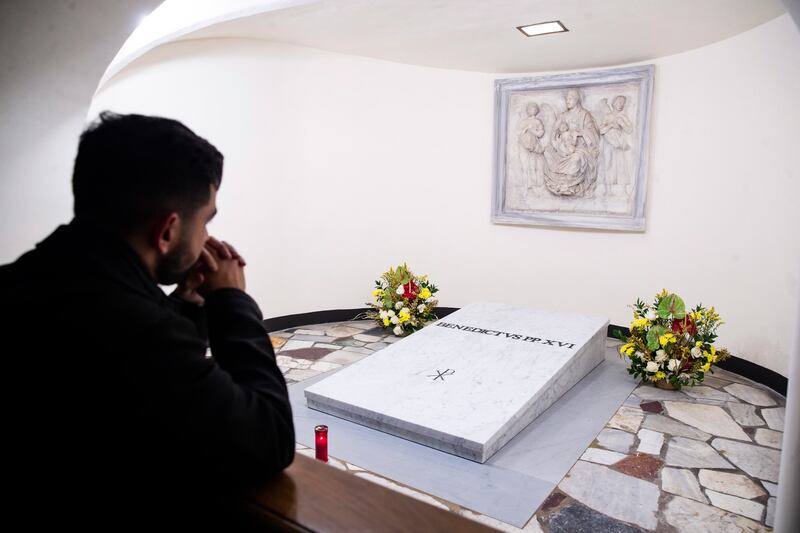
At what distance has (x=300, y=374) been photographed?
201 inches

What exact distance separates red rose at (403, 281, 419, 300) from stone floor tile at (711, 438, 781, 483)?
3433 millimetres

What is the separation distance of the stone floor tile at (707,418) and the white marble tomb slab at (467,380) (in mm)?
822

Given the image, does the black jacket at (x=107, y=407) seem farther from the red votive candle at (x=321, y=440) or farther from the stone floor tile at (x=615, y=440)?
the stone floor tile at (x=615, y=440)

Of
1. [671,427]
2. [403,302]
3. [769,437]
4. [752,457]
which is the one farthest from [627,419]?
[403,302]

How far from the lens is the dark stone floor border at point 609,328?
506 cm

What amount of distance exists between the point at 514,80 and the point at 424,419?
4.67m

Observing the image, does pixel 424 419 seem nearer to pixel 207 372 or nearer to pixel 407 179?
pixel 207 372

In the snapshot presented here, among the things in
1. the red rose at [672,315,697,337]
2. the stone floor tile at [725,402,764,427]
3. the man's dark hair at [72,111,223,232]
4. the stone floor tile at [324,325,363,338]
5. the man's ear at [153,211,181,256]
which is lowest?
the stone floor tile at [324,325,363,338]

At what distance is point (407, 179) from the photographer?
7.36m

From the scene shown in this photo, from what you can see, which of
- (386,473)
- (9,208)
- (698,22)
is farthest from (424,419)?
(698,22)

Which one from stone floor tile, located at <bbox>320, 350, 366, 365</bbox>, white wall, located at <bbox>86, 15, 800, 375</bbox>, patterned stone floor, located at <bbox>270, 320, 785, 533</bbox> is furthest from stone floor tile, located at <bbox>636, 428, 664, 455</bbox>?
stone floor tile, located at <bbox>320, 350, 366, 365</bbox>

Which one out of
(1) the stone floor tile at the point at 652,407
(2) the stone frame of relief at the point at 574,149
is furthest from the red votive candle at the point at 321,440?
(2) the stone frame of relief at the point at 574,149

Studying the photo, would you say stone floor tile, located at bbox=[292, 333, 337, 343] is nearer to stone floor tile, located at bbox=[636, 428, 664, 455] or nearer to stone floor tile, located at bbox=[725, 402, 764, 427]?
stone floor tile, located at bbox=[636, 428, 664, 455]

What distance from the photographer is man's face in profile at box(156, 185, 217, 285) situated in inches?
51.7
